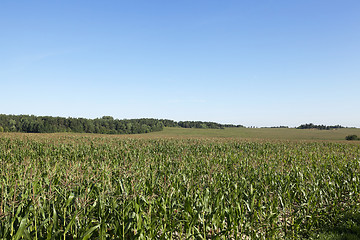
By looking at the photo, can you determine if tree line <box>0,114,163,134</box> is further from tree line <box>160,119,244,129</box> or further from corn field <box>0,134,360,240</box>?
corn field <box>0,134,360,240</box>

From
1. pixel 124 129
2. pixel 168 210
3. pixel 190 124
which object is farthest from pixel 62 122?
pixel 168 210

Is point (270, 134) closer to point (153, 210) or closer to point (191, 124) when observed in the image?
point (191, 124)

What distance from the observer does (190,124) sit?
5748 inches

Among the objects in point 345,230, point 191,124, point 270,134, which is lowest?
point 345,230

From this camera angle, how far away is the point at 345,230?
678 cm

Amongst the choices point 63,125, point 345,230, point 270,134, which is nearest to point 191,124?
point 270,134

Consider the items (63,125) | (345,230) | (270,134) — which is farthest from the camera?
(270,134)

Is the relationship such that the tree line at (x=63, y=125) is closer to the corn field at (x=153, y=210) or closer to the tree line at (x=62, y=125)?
the tree line at (x=62, y=125)

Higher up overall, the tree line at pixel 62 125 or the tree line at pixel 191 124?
the tree line at pixel 191 124

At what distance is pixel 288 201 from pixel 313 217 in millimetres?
853

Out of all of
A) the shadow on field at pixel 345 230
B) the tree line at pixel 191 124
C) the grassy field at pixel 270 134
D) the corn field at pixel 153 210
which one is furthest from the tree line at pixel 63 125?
the shadow on field at pixel 345 230

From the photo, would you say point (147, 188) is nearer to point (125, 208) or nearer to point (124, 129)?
point (125, 208)

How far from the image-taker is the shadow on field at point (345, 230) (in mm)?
6262

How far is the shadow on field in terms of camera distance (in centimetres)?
626
